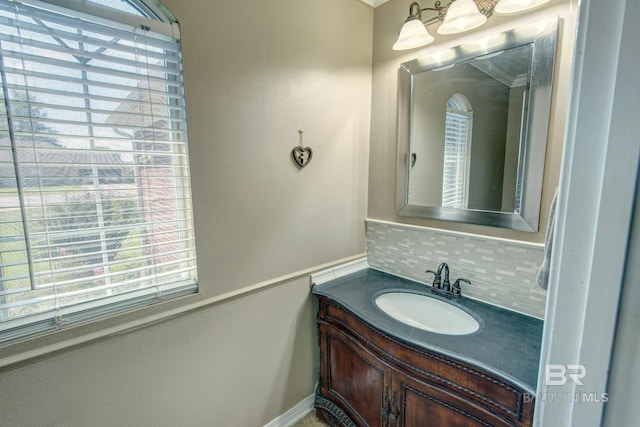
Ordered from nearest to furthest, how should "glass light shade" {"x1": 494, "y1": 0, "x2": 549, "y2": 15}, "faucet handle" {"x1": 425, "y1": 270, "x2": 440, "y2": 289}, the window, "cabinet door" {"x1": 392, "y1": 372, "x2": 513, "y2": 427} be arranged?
1. the window
2. "cabinet door" {"x1": 392, "y1": 372, "x2": 513, "y2": 427}
3. "glass light shade" {"x1": 494, "y1": 0, "x2": 549, "y2": 15}
4. "faucet handle" {"x1": 425, "y1": 270, "x2": 440, "y2": 289}

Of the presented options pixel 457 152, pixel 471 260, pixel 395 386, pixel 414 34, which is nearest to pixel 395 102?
pixel 414 34

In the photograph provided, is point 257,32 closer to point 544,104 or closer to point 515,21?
point 515,21

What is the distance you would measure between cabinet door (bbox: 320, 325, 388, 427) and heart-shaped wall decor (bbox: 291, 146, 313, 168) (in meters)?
0.88

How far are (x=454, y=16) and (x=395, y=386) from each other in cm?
159

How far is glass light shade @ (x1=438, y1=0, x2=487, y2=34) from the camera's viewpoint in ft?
4.06

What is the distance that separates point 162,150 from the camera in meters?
1.12

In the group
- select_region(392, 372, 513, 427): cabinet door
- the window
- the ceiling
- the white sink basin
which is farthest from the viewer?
the ceiling

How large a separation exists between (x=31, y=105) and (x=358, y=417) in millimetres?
1778

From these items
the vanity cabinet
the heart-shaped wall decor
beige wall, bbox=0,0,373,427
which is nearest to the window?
beige wall, bbox=0,0,373,427

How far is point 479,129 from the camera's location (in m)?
1.41

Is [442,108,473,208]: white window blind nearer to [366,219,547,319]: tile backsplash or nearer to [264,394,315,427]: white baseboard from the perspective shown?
[366,219,547,319]: tile backsplash

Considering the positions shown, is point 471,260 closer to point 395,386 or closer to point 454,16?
point 395,386

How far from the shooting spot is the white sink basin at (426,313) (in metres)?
1.38

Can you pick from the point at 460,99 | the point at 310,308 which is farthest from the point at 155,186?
the point at 460,99
